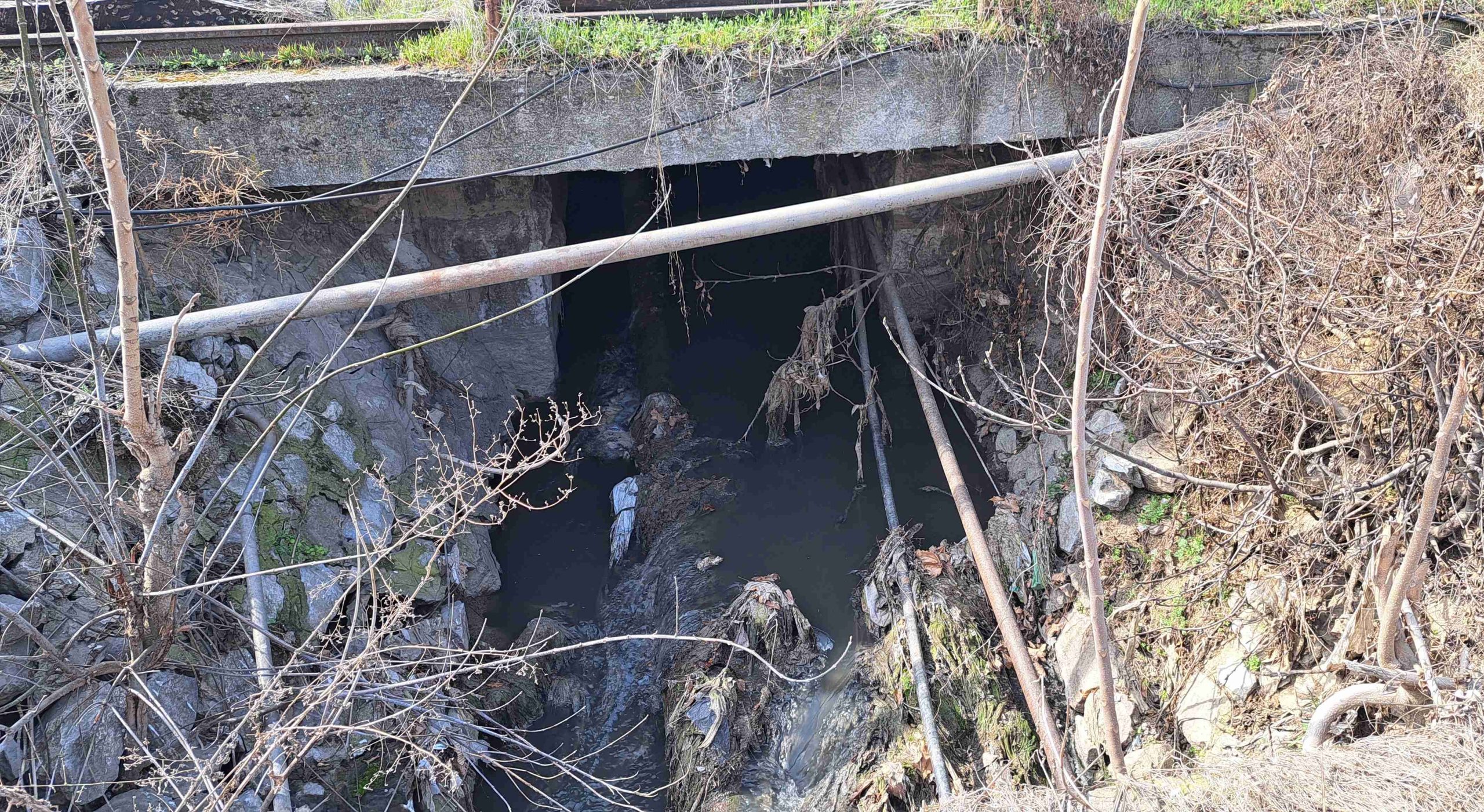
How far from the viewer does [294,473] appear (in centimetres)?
491

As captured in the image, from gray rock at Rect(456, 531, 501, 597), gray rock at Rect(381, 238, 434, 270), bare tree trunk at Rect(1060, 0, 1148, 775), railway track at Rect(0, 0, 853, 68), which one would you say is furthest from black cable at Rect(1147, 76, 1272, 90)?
gray rock at Rect(456, 531, 501, 597)

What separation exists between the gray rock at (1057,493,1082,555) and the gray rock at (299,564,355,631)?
3.74m

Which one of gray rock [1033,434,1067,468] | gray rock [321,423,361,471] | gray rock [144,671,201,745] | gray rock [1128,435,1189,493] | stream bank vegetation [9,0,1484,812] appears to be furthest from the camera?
gray rock [1033,434,1067,468]

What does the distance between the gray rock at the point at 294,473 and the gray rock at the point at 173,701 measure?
1186 millimetres

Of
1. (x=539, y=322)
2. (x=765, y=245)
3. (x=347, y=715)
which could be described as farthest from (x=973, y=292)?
(x=347, y=715)

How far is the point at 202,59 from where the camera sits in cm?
513

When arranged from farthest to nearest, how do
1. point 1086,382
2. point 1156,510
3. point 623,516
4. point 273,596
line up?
point 623,516, point 1156,510, point 273,596, point 1086,382

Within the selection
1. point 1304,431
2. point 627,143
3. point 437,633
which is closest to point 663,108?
point 627,143

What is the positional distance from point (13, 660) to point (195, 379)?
5.48ft

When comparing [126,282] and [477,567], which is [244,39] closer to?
[477,567]

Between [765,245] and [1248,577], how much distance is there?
522 cm

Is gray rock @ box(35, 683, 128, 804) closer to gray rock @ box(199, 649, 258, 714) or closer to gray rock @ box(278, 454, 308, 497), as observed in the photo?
gray rock @ box(199, 649, 258, 714)

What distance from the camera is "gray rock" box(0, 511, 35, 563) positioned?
3.74m

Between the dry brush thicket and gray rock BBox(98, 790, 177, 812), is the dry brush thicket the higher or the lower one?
the higher one
